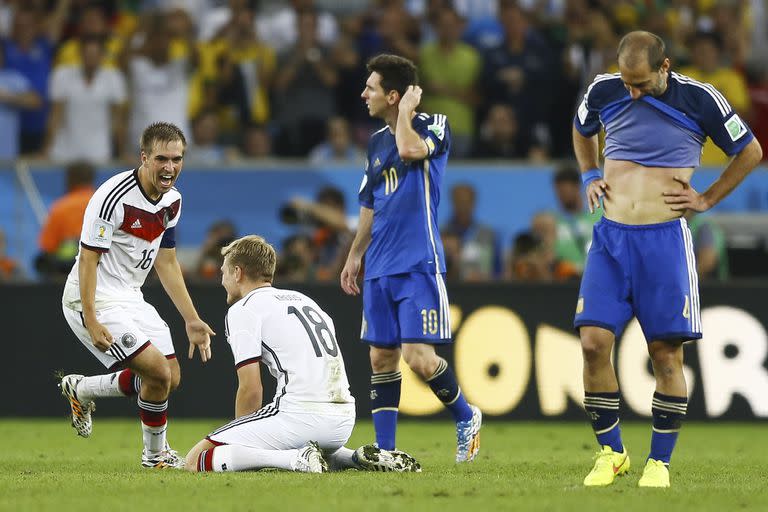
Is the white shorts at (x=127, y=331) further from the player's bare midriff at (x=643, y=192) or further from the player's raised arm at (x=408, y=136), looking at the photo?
the player's bare midriff at (x=643, y=192)

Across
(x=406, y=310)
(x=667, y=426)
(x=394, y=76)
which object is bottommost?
(x=667, y=426)

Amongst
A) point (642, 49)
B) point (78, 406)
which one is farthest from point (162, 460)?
point (642, 49)

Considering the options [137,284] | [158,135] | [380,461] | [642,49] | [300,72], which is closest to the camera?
[642,49]

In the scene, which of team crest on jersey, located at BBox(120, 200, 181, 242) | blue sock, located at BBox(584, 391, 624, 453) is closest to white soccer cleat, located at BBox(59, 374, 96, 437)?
team crest on jersey, located at BBox(120, 200, 181, 242)

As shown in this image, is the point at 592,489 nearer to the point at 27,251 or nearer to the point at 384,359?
the point at 384,359

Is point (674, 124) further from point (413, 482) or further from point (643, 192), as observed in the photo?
point (413, 482)

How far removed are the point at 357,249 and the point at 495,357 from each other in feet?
13.2

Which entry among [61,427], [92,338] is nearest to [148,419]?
[92,338]

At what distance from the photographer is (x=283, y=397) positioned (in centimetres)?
819

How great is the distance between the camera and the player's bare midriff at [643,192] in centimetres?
764

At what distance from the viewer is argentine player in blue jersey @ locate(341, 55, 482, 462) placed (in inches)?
345

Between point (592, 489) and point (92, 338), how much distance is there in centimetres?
309

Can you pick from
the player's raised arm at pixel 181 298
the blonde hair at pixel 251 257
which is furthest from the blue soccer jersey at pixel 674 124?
the player's raised arm at pixel 181 298

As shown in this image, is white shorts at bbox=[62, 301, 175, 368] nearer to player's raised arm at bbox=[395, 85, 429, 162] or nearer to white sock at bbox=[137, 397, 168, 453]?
white sock at bbox=[137, 397, 168, 453]
